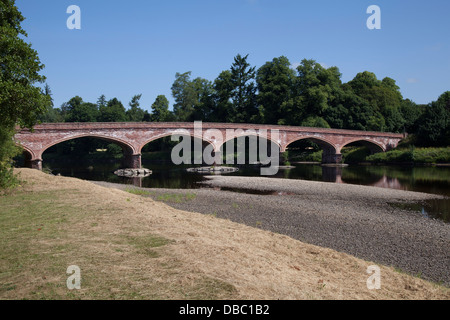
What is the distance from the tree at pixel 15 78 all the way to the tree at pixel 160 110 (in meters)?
69.6

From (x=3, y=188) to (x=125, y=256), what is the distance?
11.5 m

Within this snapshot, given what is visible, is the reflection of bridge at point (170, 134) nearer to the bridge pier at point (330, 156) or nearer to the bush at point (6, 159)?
the bridge pier at point (330, 156)

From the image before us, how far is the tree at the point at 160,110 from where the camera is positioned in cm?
8512

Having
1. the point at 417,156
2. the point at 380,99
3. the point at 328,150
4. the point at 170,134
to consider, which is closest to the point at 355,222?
the point at 170,134

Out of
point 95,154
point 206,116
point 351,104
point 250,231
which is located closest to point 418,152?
point 351,104

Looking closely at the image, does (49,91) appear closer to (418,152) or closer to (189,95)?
(189,95)

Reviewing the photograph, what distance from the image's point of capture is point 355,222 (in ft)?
48.4

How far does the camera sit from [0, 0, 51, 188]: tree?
13.2 metres

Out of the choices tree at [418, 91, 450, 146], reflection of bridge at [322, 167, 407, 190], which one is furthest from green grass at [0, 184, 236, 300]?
tree at [418, 91, 450, 146]

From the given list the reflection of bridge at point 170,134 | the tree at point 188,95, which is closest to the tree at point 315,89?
the reflection of bridge at point 170,134

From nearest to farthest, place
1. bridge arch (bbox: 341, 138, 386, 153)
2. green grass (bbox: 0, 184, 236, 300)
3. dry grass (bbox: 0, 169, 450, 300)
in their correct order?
green grass (bbox: 0, 184, 236, 300) < dry grass (bbox: 0, 169, 450, 300) < bridge arch (bbox: 341, 138, 386, 153)

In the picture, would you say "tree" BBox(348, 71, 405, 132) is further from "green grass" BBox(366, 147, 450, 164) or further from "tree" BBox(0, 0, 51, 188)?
"tree" BBox(0, 0, 51, 188)

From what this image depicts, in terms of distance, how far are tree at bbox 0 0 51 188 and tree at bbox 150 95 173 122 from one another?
69570mm
